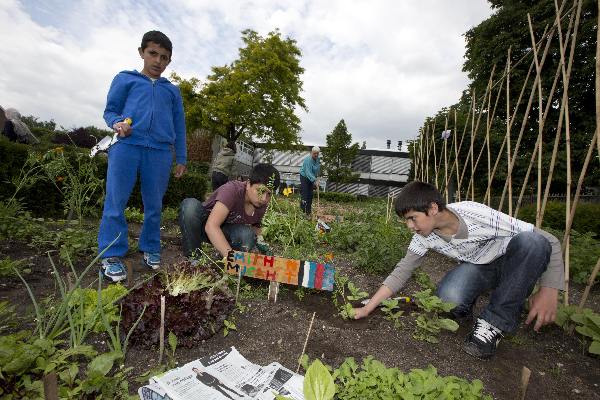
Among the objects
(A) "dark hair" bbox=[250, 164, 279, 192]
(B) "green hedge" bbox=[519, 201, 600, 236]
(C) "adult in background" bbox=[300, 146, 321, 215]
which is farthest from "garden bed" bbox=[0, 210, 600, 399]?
(B) "green hedge" bbox=[519, 201, 600, 236]

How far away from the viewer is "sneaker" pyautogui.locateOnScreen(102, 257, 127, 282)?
6.96ft

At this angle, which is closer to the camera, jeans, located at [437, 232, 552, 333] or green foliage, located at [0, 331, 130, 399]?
green foliage, located at [0, 331, 130, 399]

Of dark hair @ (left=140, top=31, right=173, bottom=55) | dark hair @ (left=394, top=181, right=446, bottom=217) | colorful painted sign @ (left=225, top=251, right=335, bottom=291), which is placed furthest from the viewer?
dark hair @ (left=140, top=31, right=173, bottom=55)

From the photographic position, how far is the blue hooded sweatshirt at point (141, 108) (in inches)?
92.8

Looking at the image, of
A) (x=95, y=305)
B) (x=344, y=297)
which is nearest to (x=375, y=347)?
(x=344, y=297)

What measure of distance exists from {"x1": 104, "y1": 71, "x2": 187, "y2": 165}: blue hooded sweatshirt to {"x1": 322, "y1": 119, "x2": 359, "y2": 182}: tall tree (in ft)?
78.0

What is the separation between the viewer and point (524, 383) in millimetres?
1239

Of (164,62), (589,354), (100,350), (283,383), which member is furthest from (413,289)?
(164,62)

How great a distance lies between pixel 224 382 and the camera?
4.23 ft

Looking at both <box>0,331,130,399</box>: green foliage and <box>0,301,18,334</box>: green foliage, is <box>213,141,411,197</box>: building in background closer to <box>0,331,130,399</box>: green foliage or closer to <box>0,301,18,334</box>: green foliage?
<box>0,301,18,334</box>: green foliage

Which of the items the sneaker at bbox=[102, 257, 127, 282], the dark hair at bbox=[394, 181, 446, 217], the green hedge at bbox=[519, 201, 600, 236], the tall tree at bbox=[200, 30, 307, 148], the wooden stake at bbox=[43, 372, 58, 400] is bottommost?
the sneaker at bbox=[102, 257, 127, 282]

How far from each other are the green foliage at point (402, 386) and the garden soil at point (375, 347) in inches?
11.3

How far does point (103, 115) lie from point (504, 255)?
286 centimetres

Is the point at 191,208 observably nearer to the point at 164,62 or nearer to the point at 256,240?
the point at 256,240
